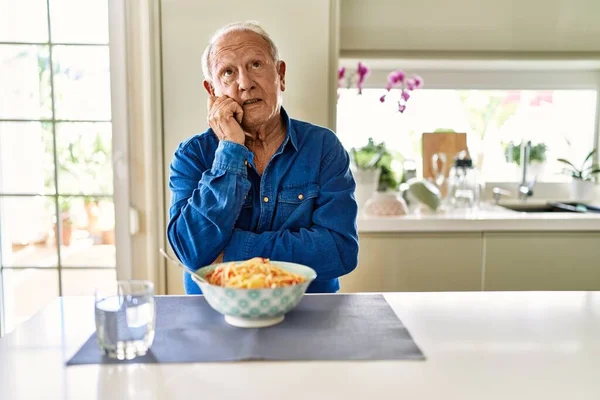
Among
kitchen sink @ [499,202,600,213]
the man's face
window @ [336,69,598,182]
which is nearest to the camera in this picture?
the man's face

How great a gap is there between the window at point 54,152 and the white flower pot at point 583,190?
7.72ft

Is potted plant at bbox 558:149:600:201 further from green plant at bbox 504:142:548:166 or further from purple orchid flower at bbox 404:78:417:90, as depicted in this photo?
purple orchid flower at bbox 404:78:417:90

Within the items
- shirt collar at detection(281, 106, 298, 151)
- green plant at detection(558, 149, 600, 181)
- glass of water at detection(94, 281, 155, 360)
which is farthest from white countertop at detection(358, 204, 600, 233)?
glass of water at detection(94, 281, 155, 360)

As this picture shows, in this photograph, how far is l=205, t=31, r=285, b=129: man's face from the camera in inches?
56.4

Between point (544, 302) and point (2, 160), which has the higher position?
point (2, 160)

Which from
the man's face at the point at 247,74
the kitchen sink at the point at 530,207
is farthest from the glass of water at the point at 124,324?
the kitchen sink at the point at 530,207

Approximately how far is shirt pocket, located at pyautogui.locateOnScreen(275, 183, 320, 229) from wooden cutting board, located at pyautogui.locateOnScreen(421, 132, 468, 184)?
165 cm

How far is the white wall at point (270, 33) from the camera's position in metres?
2.14

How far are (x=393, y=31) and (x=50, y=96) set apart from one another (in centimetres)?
153

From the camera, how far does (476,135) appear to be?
10.1 feet

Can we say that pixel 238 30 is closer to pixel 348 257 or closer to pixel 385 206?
pixel 348 257

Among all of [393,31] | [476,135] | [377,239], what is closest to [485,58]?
[393,31]

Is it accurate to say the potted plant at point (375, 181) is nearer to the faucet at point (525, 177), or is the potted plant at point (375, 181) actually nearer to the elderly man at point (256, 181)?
the faucet at point (525, 177)

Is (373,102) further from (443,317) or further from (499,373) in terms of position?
(499,373)
